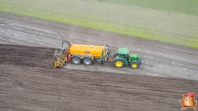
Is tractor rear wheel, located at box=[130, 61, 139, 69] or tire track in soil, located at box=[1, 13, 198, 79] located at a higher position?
tire track in soil, located at box=[1, 13, 198, 79]

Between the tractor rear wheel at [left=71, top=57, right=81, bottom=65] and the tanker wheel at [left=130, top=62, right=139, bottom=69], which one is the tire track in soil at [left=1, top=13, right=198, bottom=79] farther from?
the tractor rear wheel at [left=71, top=57, right=81, bottom=65]

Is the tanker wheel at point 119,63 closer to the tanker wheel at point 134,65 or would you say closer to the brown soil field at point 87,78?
the brown soil field at point 87,78

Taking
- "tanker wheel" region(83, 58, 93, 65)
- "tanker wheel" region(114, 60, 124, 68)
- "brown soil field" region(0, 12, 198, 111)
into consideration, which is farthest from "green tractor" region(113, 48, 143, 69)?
"tanker wheel" region(83, 58, 93, 65)

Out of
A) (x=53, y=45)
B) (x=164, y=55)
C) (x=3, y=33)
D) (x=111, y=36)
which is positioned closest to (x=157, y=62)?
(x=164, y=55)

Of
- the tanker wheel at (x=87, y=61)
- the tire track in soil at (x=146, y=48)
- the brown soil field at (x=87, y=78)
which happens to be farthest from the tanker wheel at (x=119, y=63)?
the tanker wheel at (x=87, y=61)

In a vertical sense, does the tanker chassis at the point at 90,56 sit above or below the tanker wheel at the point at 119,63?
above

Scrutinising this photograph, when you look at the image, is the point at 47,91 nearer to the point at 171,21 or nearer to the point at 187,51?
the point at 187,51

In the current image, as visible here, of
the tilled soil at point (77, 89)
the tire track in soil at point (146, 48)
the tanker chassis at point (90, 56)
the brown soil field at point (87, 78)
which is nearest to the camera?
the tilled soil at point (77, 89)

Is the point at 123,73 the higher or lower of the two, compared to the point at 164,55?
lower
